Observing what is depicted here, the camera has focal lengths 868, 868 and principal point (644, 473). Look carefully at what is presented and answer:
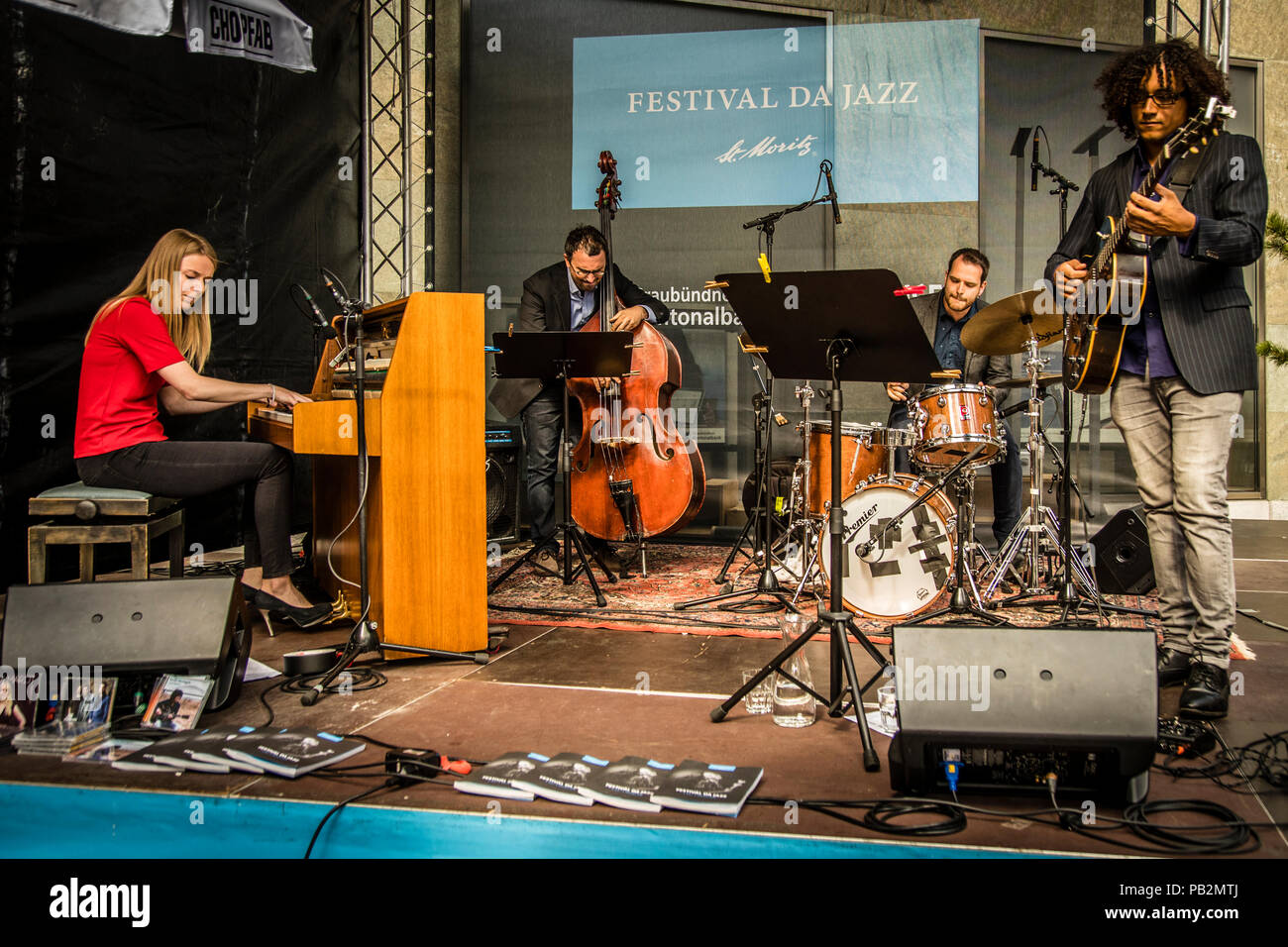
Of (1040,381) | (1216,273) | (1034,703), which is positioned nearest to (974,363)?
(1040,381)

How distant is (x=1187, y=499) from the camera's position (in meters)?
2.69

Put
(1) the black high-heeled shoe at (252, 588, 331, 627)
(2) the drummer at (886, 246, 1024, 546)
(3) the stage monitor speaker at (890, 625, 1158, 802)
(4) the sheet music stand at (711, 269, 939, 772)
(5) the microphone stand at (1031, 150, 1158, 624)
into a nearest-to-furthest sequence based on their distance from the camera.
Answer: (3) the stage monitor speaker at (890, 625, 1158, 802) < (4) the sheet music stand at (711, 269, 939, 772) < (5) the microphone stand at (1031, 150, 1158, 624) < (1) the black high-heeled shoe at (252, 588, 331, 627) < (2) the drummer at (886, 246, 1024, 546)

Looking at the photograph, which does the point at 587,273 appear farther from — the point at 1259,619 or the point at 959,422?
the point at 1259,619

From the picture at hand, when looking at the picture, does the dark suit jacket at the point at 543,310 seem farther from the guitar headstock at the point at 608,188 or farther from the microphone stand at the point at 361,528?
the microphone stand at the point at 361,528

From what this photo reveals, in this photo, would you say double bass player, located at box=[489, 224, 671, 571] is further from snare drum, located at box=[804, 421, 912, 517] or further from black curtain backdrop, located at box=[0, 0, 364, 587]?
black curtain backdrop, located at box=[0, 0, 364, 587]

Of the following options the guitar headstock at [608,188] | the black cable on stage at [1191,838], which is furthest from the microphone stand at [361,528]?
the black cable on stage at [1191,838]

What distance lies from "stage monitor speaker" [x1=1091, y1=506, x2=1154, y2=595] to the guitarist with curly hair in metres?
1.66

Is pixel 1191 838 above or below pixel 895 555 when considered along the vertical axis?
below

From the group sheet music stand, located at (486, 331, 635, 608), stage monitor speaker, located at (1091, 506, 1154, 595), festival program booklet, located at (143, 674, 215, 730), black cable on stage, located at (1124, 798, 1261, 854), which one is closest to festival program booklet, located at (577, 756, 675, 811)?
black cable on stage, located at (1124, 798, 1261, 854)

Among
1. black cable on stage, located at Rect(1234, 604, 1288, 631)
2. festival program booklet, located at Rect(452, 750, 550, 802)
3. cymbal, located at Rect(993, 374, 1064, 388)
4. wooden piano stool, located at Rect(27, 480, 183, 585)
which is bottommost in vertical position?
black cable on stage, located at Rect(1234, 604, 1288, 631)

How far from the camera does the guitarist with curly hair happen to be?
8.52 ft

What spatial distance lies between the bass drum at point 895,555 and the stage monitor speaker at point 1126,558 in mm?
1031

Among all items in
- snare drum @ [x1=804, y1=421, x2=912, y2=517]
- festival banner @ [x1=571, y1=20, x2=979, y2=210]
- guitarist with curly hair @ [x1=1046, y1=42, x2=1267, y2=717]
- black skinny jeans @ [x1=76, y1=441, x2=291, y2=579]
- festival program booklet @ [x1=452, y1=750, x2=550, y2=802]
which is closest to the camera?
festival program booklet @ [x1=452, y1=750, x2=550, y2=802]

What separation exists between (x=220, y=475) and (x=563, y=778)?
230 centimetres
